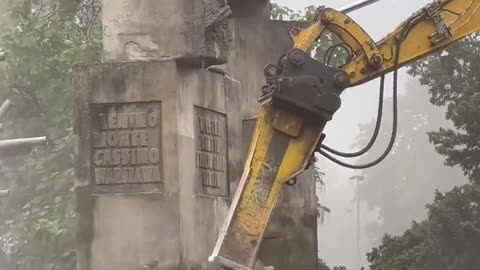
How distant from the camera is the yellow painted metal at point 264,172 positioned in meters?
8.56

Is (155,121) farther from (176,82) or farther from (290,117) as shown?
(290,117)

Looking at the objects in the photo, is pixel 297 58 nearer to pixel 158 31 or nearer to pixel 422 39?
pixel 158 31

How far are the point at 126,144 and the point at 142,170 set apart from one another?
23 cm

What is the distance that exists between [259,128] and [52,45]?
42.0ft

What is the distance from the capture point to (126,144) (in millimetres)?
9094

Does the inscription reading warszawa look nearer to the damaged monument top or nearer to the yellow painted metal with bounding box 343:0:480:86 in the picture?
the damaged monument top

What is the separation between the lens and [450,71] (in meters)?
23.5

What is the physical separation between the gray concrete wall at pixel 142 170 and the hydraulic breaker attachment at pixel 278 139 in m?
0.52

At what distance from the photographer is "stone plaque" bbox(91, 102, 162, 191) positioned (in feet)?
29.8

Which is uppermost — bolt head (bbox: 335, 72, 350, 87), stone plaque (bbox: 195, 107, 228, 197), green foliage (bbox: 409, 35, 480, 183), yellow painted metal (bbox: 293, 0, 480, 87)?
green foliage (bbox: 409, 35, 480, 183)

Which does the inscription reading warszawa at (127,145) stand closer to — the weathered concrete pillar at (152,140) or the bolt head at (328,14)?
the weathered concrete pillar at (152,140)

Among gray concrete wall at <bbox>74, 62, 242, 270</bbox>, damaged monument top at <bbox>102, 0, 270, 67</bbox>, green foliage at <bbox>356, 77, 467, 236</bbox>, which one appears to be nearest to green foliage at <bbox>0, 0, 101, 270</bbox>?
damaged monument top at <bbox>102, 0, 270, 67</bbox>

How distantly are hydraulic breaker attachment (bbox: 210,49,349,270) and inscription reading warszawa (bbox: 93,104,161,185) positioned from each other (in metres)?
0.78

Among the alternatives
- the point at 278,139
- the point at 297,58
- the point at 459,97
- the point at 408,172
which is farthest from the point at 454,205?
the point at 408,172
